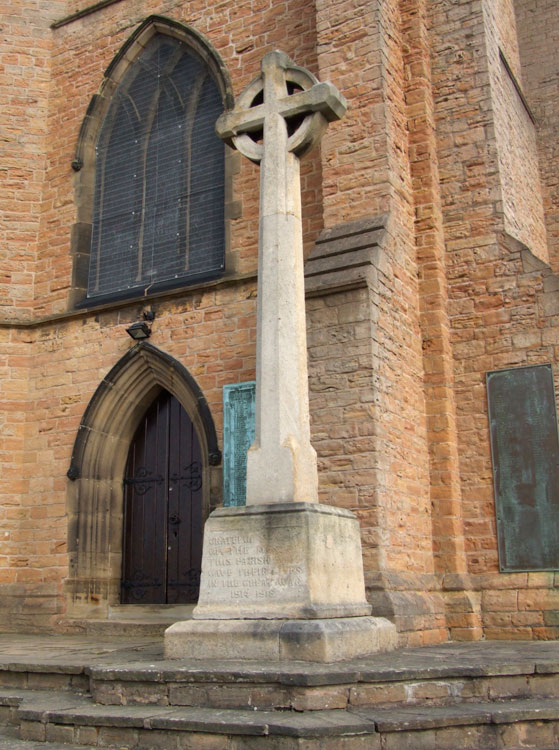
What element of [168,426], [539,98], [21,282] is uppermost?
[539,98]

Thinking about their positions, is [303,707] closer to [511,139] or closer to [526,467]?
[526,467]

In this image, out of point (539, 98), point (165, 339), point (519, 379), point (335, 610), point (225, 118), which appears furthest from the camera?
point (539, 98)

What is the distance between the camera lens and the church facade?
8500 millimetres

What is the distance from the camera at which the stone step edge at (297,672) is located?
457 cm

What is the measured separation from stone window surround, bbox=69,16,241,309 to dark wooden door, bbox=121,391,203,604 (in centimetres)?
175

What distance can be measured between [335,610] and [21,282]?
26.6ft

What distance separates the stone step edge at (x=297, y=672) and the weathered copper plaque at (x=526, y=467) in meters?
3.62

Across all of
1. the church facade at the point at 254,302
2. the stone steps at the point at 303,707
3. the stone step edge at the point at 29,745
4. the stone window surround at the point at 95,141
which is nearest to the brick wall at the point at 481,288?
the church facade at the point at 254,302

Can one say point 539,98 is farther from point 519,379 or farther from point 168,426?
point 168,426

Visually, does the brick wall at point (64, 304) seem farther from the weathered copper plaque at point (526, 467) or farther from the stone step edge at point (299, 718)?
the stone step edge at point (299, 718)

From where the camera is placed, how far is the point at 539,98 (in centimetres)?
1425

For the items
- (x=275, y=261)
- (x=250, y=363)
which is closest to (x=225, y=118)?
(x=275, y=261)

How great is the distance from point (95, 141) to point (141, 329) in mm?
3412

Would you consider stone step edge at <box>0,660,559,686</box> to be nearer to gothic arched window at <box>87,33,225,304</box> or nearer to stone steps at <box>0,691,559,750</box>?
stone steps at <box>0,691,559,750</box>
